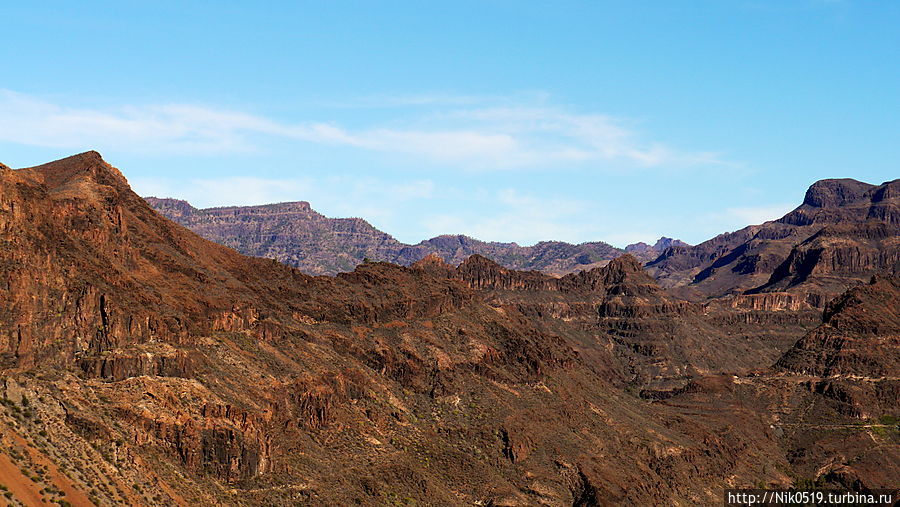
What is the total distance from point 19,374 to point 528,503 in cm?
7035

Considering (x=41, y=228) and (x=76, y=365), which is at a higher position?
(x=41, y=228)

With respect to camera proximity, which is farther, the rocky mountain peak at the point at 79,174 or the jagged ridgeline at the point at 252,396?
the rocky mountain peak at the point at 79,174

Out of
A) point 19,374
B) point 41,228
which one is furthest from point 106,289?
point 19,374

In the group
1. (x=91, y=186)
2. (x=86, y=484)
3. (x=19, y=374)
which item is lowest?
(x=86, y=484)

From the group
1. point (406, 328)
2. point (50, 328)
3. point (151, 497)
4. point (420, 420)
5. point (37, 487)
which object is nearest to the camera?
point (37, 487)

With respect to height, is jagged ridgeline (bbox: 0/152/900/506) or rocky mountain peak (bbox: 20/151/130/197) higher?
rocky mountain peak (bbox: 20/151/130/197)

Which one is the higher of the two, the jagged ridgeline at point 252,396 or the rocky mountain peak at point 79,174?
the rocky mountain peak at point 79,174

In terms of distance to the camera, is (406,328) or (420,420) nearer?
(420,420)

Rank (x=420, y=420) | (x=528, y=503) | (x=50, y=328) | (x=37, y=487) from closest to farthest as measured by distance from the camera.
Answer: (x=37, y=487) → (x=50, y=328) → (x=528, y=503) → (x=420, y=420)

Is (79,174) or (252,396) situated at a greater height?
(79,174)

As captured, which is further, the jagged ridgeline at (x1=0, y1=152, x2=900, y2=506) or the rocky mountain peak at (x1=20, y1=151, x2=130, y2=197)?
the rocky mountain peak at (x1=20, y1=151, x2=130, y2=197)

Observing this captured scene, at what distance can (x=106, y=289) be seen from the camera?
12650 cm

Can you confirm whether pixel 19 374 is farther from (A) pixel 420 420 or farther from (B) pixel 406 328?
(B) pixel 406 328

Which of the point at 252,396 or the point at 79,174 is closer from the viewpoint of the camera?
the point at 252,396
